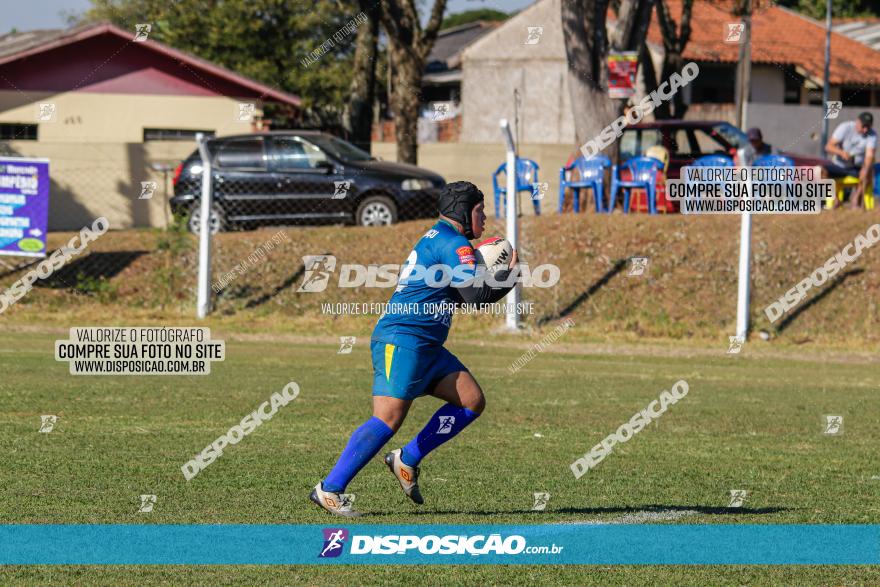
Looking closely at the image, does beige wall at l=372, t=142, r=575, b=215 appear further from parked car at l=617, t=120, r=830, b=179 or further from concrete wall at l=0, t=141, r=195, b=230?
concrete wall at l=0, t=141, r=195, b=230

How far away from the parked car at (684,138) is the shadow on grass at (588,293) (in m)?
3.78

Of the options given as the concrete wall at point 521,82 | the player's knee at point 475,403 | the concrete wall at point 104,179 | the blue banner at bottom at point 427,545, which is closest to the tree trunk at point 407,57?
the concrete wall at point 104,179

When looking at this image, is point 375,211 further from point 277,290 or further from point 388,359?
point 388,359

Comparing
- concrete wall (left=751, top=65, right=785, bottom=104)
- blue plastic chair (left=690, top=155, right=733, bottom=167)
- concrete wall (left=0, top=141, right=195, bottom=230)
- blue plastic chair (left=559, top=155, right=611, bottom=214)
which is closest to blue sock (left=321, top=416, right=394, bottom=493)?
blue plastic chair (left=559, top=155, right=611, bottom=214)

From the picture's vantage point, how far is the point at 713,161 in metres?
21.5

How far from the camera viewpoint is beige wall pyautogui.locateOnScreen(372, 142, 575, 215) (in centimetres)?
2750

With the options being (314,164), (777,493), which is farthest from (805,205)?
(777,493)

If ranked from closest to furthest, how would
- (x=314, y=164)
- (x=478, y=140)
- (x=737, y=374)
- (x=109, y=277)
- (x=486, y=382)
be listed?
(x=486, y=382), (x=737, y=374), (x=109, y=277), (x=314, y=164), (x=478, y=140)

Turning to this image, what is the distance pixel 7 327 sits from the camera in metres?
18.1

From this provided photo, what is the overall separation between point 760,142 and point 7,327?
1237cm

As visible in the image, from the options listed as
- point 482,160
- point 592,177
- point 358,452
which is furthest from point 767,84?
point 358,452

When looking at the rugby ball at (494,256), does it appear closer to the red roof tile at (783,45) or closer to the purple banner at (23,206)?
the purple banner at (23,206)

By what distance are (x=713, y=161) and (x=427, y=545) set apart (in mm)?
15785

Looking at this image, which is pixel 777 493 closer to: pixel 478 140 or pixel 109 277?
pixel 109 277
